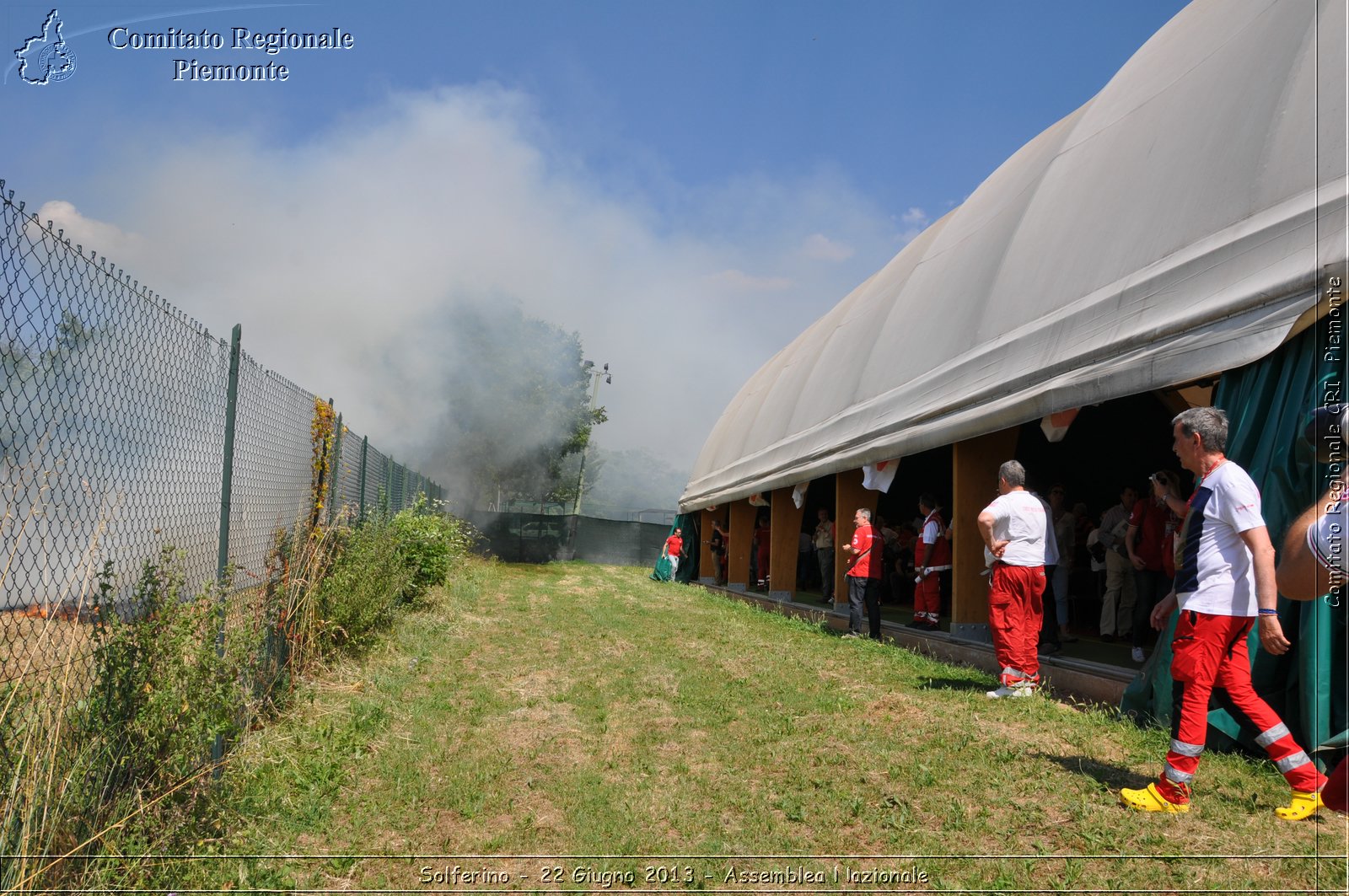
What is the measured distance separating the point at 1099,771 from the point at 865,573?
17.3 ft

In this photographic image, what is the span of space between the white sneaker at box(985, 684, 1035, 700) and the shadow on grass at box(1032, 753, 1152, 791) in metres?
1.39

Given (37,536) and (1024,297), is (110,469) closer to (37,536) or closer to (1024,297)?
(37,536)

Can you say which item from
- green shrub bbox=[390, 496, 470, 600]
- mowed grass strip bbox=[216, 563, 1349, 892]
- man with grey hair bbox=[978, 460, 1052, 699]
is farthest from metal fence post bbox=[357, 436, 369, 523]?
man with grey hair bbox=[978, 460, 1052, 699]

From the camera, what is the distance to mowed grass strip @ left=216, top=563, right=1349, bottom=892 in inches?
136

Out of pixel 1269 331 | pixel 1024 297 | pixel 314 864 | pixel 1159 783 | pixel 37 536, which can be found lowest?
pixel 314 864

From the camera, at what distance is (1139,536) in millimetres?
7371

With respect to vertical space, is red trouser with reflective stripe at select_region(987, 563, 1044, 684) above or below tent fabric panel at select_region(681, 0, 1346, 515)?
Answer: below

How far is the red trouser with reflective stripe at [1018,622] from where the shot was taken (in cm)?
614

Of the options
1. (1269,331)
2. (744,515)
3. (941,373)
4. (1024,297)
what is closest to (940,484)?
(744,515)

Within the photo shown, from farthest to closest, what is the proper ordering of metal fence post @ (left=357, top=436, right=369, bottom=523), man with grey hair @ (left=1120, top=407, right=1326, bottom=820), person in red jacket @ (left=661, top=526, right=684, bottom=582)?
person in red jacket @ (left=661, top=526, right=684, bottom=582) < metal fence post @ (left=357, top=436, right=369, bottom=523) < man with grey hair @ (left=1120, top=407, right=1326, bottom=820)

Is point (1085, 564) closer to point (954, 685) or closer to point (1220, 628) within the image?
point (954, 685)

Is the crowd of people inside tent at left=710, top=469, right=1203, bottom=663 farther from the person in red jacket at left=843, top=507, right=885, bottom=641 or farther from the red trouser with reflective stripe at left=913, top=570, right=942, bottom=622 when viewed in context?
the person in red jacket at left=843, top=507, right=885, bottom=641

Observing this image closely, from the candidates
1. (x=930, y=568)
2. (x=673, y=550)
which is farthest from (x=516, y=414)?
(x=930, y=568)

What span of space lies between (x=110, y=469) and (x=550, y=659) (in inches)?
212
